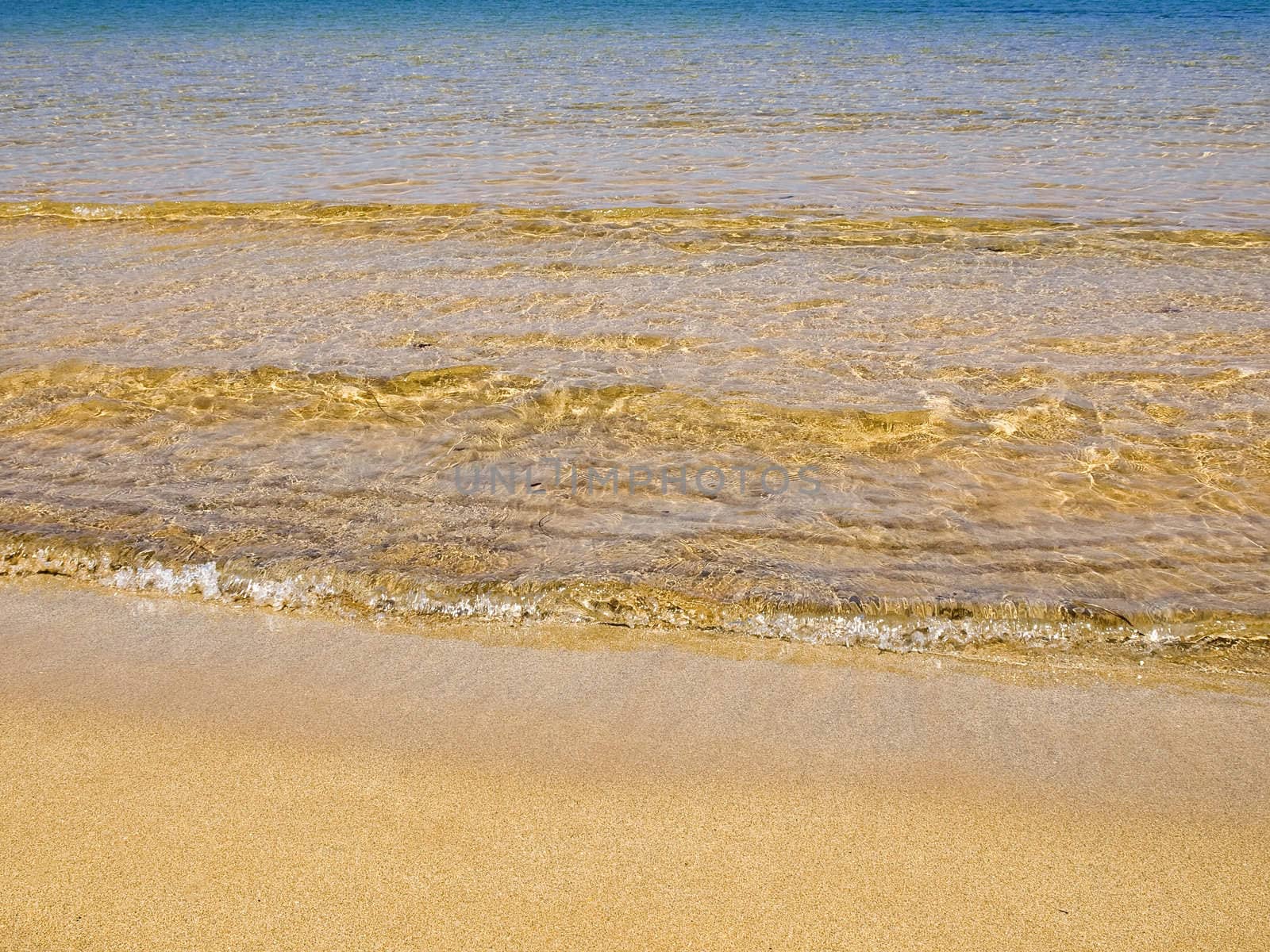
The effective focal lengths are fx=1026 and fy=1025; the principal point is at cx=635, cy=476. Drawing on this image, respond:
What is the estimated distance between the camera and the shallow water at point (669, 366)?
3238 mm

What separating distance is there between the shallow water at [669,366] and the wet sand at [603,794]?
274 millimetres

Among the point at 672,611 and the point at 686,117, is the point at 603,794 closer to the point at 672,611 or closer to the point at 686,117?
the point at 672,611

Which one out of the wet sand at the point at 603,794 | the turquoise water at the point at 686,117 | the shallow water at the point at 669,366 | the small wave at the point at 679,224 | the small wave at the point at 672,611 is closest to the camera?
the wet sand at the point at 603,794

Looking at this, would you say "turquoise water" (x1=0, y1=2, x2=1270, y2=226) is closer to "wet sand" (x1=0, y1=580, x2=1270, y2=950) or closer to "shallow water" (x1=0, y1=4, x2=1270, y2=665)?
"shallow water" (x1=0, y1=4, x2=1270, y2=665)

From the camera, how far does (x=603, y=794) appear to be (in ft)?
7.72

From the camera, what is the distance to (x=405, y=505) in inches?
145

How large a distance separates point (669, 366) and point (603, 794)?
2.88 meters

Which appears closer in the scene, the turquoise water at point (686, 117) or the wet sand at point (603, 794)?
the wet sand at point (603, 794)

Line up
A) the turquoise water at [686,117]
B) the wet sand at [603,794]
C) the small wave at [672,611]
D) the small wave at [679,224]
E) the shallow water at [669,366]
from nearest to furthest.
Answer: the wet sand at [603,794]
the small wave at [672,611]
the shallow water at [669,366]
the small wave at [679,224]
the turquoise water at [686,117]

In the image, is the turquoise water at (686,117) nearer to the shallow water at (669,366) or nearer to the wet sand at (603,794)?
the shallow water at (669,366)

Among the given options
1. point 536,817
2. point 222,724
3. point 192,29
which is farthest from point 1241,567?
point 192,29

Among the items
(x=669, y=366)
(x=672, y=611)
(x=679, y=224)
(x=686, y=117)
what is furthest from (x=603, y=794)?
(x=686, y=117)

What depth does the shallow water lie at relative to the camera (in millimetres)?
3238

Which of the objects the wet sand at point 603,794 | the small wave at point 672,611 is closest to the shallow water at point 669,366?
the small wave at point 672,611
